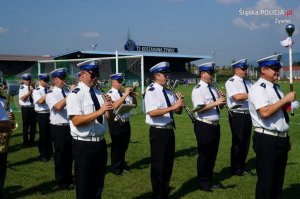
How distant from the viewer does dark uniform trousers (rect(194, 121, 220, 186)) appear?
754 centimetres

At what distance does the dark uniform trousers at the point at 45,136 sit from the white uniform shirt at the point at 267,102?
6.56 m

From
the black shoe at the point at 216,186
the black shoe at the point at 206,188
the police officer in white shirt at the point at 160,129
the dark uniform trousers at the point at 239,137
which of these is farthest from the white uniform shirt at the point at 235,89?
the police officer in white shirt at the point at 160,129

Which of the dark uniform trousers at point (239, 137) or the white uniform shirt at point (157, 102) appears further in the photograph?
the dark uniform trousers at point (239, 137)

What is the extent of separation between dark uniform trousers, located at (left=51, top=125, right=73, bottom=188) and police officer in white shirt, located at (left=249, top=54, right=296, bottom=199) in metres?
3.98

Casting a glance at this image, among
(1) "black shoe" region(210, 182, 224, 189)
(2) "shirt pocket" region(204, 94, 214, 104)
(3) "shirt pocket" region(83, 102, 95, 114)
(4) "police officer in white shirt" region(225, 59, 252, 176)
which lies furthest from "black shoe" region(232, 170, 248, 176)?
(3) "shirt pocket" region(83, 102, 95, 114)

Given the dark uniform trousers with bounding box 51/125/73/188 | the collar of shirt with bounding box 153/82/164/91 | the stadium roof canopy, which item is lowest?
the dark uniform trousers with bounding box 51/125/73/188

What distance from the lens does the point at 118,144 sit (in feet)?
30.2

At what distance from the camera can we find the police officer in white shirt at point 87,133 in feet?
17.6

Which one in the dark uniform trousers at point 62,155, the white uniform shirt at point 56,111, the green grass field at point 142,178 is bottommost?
the green grass field at point 142,178

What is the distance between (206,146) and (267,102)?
247cm

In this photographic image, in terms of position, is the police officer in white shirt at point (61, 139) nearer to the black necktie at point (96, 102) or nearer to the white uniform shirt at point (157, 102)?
the white uniform shirt at point (157, 102)

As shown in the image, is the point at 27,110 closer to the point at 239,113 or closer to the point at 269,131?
the point at 239,113

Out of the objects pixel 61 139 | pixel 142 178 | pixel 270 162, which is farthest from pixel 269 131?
pixel 61 139

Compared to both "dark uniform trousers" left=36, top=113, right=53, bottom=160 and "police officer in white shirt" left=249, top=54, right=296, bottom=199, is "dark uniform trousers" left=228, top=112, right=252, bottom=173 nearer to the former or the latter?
"police officer in white shirt" left=249, top=54, right=296, bottom=199
